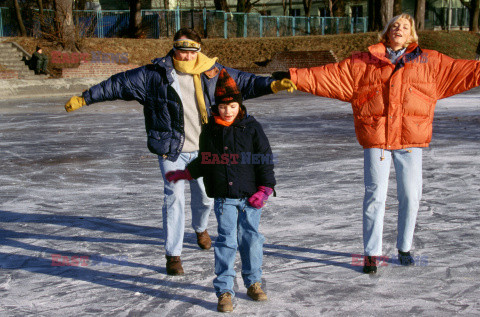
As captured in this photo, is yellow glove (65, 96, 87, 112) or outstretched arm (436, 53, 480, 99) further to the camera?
yellow glove (65, 96, 87, 112)

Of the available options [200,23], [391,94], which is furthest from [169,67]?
[200,23]

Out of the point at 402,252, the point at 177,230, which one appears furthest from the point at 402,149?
the point at 177,230

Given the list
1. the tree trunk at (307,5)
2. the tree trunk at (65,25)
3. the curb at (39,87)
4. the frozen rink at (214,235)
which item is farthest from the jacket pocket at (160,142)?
the tree trunk at (307,5)

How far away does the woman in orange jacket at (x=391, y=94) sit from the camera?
Result: 4355mm

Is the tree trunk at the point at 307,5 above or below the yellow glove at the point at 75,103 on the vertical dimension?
above

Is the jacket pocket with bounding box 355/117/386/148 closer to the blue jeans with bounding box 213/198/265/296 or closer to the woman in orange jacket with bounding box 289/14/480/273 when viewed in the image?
the woman in orange jacket with bounding box 289/14/480/273

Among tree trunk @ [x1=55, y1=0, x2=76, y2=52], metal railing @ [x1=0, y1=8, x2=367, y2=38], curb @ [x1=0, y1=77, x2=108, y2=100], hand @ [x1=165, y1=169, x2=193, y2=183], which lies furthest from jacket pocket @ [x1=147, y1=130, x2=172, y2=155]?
metal railing @ [x1=0, y1=8, x2=367, y2=38]

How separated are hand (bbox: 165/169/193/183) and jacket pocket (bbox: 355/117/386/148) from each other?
1.28m

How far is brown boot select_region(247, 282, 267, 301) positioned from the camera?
3.97m

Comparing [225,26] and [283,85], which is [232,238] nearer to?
[283,85]

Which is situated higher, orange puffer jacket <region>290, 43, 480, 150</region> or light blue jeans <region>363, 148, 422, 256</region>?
orange puffer jacket <region>290, 43, 480, 150</region>

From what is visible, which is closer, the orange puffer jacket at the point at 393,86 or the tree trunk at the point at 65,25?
Answer: the orange puffer jacket at the point at 393,86

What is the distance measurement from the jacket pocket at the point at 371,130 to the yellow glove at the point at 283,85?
0.55m

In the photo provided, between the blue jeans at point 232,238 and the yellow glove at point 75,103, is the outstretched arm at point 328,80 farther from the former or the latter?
the yellow glove at point 75,103
